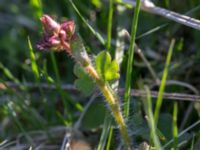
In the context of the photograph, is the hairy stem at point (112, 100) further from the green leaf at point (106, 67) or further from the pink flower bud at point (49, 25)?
the pink flower bud at point (49, 25)

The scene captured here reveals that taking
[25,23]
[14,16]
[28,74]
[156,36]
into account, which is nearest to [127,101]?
[156,36]

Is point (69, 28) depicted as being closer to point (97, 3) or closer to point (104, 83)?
point (104, 83)

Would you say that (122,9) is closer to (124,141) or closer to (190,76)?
(190,76)

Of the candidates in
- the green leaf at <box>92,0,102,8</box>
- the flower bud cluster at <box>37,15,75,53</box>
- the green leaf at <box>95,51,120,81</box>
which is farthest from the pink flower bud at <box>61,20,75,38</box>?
the green leaf at <box>92,0,102,8</box>

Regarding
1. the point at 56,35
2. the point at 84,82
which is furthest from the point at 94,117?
the point at 56,35

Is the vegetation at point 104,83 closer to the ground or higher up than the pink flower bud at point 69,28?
closer to the ground

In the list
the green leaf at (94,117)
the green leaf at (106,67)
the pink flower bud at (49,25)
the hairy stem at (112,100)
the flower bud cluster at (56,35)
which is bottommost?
the green leaf at (94,117)

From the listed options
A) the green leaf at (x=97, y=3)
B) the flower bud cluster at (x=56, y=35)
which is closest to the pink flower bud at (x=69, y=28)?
the flower bud cluster at (x=56, y=35)

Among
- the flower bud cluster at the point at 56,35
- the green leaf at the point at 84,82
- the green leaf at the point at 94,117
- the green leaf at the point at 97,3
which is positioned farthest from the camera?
the green leaf at the point at 97,3
